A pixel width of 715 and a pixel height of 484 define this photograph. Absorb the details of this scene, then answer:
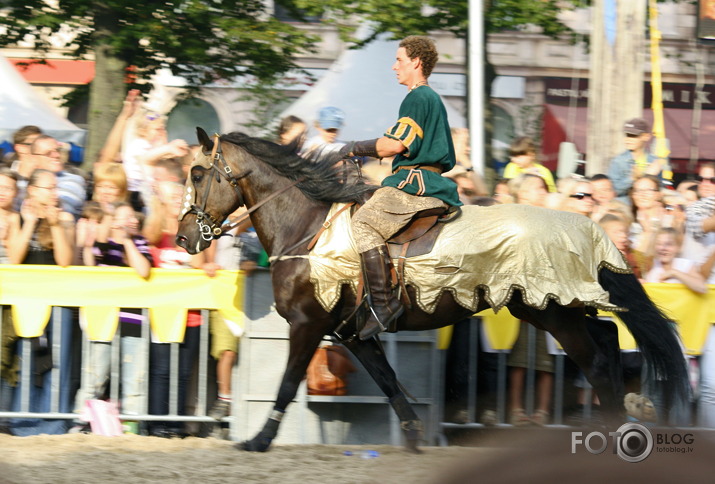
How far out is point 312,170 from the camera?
21.8ft

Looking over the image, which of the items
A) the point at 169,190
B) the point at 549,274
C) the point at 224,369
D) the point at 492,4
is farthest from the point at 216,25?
the point at 549,274

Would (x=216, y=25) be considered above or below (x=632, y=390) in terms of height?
above

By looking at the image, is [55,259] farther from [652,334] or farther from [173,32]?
[173,32]

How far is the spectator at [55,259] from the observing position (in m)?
6.88

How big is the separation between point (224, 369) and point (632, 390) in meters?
2.83

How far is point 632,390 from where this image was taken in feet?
23.7

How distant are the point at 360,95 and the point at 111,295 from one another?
18.8 ft

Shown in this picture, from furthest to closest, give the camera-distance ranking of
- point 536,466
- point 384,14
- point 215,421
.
→ point 384,14, point 215,421, point 536,466

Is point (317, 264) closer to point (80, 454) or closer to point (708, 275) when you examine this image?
point (80, 454)

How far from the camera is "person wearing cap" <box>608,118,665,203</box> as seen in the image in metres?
9.22

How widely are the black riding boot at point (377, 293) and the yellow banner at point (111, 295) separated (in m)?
1.07

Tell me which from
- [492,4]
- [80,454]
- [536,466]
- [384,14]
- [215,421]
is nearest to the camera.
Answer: [536,466]

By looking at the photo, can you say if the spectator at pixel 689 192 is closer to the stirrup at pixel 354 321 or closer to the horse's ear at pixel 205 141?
the stirrup at pixel 354 321

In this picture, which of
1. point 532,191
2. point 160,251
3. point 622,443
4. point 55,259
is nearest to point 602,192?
point 532,191
